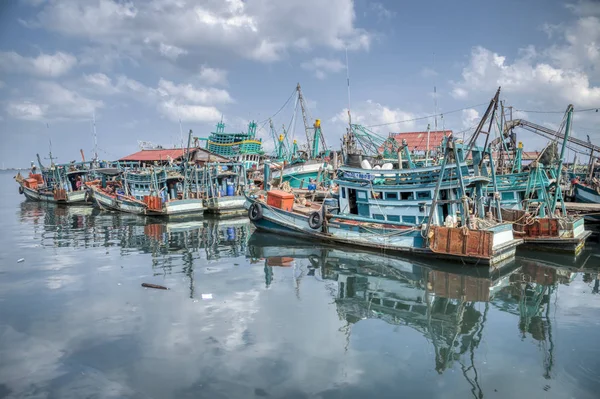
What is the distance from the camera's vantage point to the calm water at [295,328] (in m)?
7.12

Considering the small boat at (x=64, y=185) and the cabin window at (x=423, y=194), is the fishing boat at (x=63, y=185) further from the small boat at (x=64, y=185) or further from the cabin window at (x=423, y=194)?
the cabin window at (x=423, y=194)

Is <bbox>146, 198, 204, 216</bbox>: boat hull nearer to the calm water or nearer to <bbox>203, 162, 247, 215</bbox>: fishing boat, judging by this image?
<bbox>203, 162, 247, 215</bbox>: fishing boat

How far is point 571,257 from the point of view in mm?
16750

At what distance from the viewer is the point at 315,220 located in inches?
756

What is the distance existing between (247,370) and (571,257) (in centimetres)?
1575

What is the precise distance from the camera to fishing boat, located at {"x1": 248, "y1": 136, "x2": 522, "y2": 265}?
14797mm

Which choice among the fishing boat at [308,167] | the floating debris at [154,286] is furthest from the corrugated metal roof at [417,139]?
the floating debris at [154,286]

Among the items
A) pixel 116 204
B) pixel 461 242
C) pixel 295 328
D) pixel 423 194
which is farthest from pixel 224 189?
pixel 295 328

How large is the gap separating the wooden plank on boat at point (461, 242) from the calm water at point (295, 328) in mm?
745

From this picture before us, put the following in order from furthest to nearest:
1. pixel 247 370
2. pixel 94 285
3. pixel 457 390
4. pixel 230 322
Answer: pixel 94 285
pixel 230 322
pixel 247 370
pixel 457 390

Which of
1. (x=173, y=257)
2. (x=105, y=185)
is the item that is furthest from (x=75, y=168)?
(x=173, y=257)

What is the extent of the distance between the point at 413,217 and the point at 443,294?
A: 19.7 ft

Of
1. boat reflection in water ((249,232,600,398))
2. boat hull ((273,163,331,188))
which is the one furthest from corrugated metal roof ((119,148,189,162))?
boat reflection in water ((249,232,600,398))

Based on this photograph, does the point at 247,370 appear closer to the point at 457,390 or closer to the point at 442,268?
the point at 457,390
